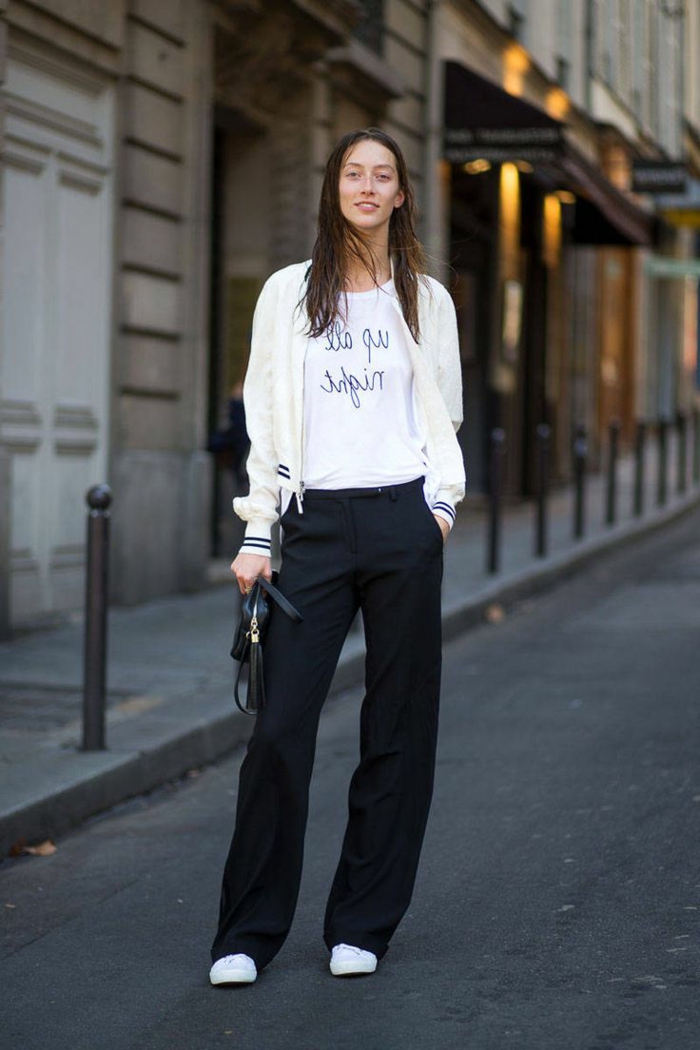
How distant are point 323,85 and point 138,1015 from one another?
1149cm

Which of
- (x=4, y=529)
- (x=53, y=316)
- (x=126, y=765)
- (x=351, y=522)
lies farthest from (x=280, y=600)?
(x=53, y=316)

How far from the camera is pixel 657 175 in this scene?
24.9 metres

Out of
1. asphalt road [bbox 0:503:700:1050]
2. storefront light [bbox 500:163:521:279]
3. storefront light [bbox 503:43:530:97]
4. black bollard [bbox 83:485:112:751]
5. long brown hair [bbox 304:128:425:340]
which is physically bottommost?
asphalt road [bbox 0:503:700:1050]

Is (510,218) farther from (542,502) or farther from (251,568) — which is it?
(251,568)

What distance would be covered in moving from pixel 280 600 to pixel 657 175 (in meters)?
22.0

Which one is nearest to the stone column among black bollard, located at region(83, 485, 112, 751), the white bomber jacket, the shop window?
black bollard, located at region(83, 485, 112, 751)

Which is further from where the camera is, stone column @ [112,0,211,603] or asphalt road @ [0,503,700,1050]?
stone column @ [112,0,211,603]

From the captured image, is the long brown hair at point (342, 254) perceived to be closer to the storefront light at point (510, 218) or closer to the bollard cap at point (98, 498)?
the bollard cap at point (98, 498)

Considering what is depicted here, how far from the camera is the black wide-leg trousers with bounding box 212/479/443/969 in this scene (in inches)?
157

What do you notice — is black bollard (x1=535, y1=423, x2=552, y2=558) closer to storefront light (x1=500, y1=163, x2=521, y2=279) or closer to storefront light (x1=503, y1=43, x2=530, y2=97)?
storefront light (x1=500, y1=163, x2=521, y2=279)

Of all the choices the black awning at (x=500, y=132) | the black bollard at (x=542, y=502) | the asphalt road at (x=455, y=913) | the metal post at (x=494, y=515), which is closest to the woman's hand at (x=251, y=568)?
the asphalt road at (x=455, y=913)

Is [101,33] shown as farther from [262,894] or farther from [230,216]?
[262,894]

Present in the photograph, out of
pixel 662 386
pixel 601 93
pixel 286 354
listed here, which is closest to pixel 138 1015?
pixel 286 354

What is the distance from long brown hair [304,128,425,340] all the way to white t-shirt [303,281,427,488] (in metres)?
0.04
